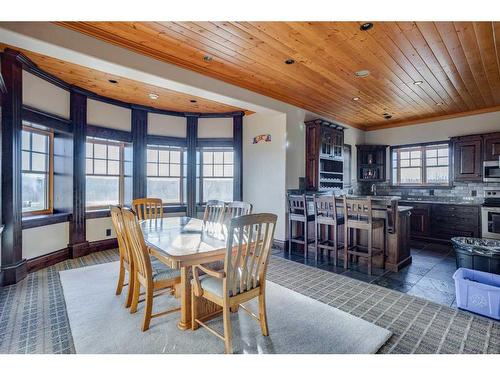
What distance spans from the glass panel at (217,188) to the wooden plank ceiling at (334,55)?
2.23 metres

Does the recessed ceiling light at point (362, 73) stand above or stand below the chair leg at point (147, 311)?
above

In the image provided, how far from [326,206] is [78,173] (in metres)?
4.16

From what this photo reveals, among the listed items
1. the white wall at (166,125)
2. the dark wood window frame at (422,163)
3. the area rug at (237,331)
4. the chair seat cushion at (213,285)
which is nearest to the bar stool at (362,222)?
the area rug at (237,331)

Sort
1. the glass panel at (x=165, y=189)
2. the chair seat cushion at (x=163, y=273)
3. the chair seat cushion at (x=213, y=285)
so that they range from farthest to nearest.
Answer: the glass panel at (x=165, y=189) < the chair seat cushion at (x=163, y=273) < the chair seat cushion at (x=213, y=285)

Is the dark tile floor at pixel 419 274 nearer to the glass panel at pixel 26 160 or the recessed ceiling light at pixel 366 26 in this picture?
the recessed ceiling light at pixel 366 26

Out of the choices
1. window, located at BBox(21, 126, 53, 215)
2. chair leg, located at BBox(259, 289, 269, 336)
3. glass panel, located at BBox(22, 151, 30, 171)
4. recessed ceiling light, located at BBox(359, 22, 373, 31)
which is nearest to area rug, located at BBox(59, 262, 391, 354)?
chair leg, located at BBox(259, 289, 269, 336)

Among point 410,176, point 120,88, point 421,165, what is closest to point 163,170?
point 120,88

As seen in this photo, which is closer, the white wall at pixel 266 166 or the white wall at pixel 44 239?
the white wall at pixel 44 239

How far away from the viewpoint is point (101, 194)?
4949 millimetres

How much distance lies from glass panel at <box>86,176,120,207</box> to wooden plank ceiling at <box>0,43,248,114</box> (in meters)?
1.56

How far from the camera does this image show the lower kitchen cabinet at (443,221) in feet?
16.1

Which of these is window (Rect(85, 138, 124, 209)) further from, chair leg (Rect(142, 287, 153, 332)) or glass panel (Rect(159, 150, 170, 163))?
chair leg (Rect(142, 287, 153, 332))

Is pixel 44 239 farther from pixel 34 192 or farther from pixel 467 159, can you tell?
pixel 467 159
